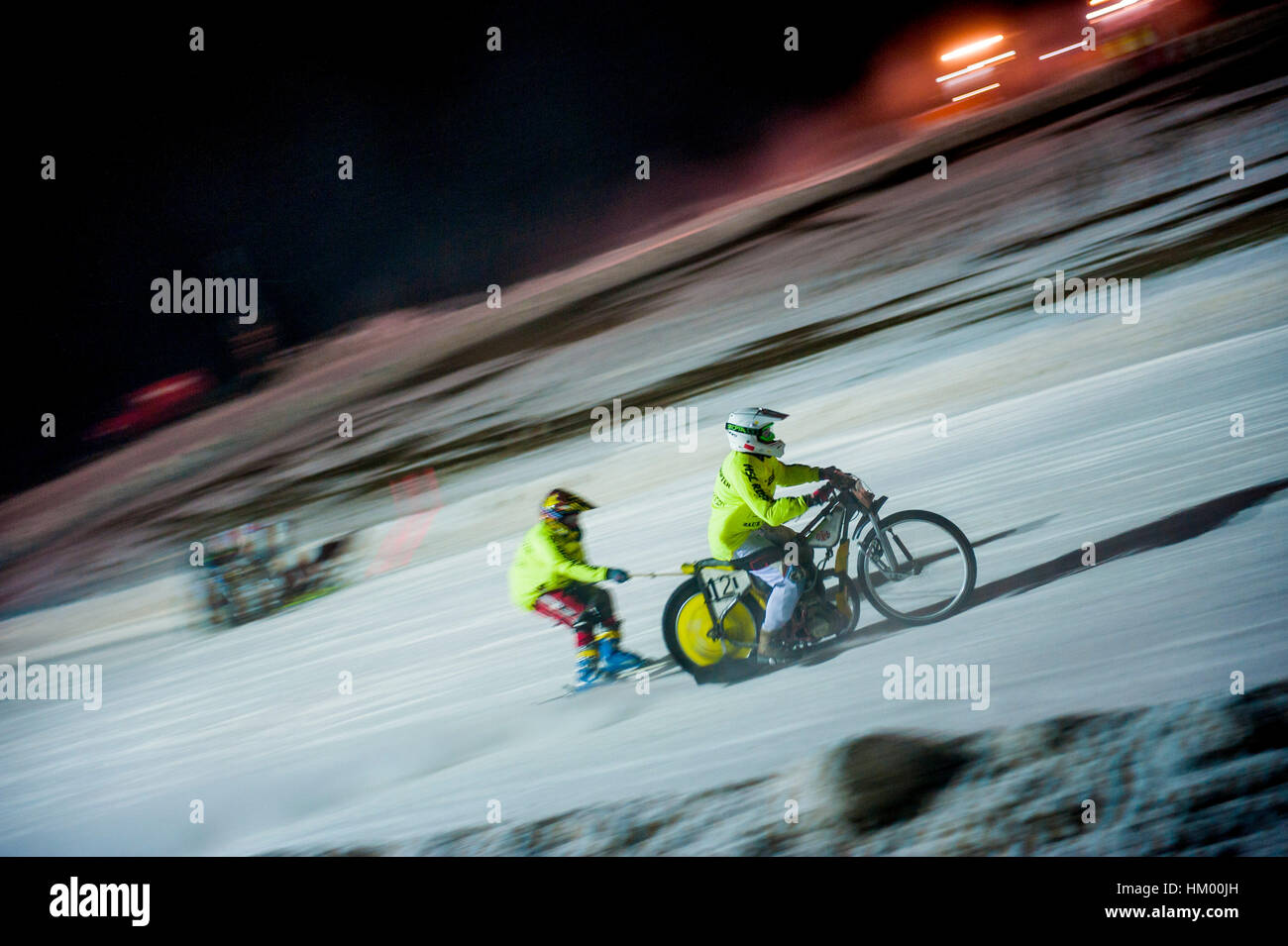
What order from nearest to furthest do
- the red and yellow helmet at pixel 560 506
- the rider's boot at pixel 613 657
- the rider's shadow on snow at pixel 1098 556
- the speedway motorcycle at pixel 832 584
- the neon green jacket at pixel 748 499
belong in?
1. the neon green jacket at pixel 748 499
2. the speedway motorcycle at pixel 832 584
3. the rider's shadow on snow at pixel 1098 556
4. the red and yellow helmet at pixel 560 506
5. the rider's boot at pixel 613 657

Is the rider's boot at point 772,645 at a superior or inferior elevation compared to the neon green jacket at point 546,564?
inferior

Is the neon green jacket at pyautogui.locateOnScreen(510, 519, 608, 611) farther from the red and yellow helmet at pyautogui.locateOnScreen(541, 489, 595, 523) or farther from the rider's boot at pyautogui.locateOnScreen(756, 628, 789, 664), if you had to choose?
the rider's boot at pyautogui.locateOnScreen(756, 628, 789, 664)

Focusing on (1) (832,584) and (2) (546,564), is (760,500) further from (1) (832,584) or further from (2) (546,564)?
(2) (546,564)

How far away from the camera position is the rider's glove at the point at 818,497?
3275 mm

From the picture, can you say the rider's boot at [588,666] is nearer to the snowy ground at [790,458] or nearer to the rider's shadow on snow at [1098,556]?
the snowy ground at [790,458]

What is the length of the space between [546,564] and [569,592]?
0.17 metres

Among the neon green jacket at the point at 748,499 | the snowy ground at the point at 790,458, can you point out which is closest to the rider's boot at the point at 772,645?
the snowy ground at the point at 790,458

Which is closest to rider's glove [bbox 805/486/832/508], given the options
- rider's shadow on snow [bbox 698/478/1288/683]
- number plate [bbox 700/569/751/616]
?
number plate [bbox 700/569/751/616]

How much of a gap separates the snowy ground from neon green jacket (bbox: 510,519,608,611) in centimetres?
32

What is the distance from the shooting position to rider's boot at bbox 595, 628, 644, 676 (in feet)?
12.3

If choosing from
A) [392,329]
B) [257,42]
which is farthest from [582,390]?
[257,42]

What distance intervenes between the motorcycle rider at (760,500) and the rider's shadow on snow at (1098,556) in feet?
0.88

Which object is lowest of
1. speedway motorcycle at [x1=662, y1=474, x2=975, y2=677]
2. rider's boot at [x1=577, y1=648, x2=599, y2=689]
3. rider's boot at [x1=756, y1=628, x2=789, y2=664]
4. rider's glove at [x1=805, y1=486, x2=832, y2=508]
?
rider's boot at [x1=577, y1=648, x2=599, y2=689]

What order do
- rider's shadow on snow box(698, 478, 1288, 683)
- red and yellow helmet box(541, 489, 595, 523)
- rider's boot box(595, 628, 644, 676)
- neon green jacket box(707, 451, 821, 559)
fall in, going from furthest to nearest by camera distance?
rider's boot box(595, 628, 644, 676), red and yellow helmet box(541, 489, 595, 523), rider's shadow on snow box(698, 478, 1288, 683), neon green jacket box(707, 451, 821, 559)
